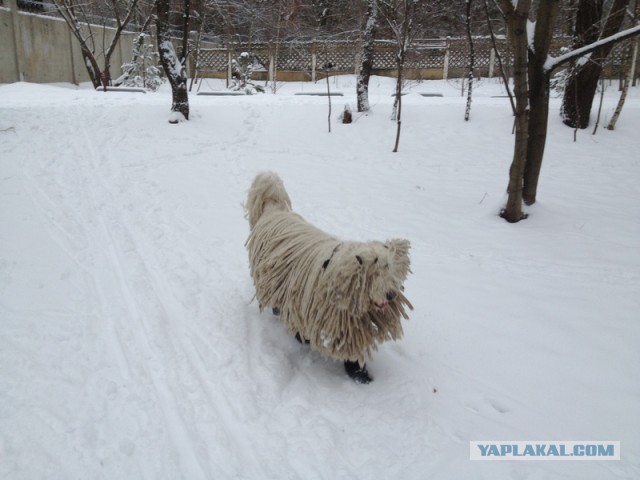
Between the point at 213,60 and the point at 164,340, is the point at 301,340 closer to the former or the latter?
the point at 164,340

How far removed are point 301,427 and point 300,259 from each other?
3.64 ft

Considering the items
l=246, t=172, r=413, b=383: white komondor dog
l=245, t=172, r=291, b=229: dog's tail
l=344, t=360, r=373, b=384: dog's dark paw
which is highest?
l=245, t=172, r=291, b=229: dog's tail

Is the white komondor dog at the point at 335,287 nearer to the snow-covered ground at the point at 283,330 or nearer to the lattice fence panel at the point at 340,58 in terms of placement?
the snow-covered ground at the point at 283,330

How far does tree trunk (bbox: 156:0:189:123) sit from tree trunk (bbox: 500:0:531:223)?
22.4ft

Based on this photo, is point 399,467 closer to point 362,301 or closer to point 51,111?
point 362,301

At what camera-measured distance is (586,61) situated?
7.55 metres

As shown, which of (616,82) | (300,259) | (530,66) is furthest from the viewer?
(616,82)

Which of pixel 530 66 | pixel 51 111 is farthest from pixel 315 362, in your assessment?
pixel 51 111

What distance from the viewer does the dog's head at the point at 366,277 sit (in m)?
2.61

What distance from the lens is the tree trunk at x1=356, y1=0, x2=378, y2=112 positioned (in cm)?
1030

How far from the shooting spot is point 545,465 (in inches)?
96.3

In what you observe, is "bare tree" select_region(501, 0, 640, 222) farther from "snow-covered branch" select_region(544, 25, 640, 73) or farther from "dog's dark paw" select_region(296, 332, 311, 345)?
"dog's dark paw" select_region(296, 332, 311, 345)

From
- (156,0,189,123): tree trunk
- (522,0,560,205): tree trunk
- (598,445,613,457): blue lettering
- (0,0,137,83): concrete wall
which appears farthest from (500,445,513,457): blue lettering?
(0,0,137,83): concrete wall

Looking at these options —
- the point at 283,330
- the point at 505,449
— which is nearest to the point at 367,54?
the point at 283,330
